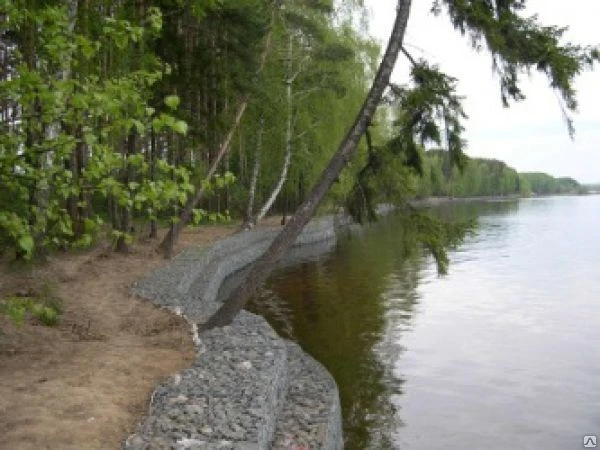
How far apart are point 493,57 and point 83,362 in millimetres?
7948

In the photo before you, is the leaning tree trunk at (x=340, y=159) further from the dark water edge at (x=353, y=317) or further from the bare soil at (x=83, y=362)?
the bare soil at (x=83, y=362)

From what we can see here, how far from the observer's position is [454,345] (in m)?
14.5

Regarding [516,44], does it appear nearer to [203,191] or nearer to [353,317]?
[353,317]

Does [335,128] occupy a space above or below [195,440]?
above

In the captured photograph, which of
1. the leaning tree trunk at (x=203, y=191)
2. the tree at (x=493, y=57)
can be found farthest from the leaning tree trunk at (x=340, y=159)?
the leaning tree trunk at (x=203, y=191)

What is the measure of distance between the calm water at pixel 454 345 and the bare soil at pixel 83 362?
126 inches

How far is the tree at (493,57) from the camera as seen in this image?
32.1 ft

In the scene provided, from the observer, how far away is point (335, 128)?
36.4m

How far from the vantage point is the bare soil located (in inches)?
256

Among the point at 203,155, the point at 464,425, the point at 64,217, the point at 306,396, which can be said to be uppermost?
the point at 203,155

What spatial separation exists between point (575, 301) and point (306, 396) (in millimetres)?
12899

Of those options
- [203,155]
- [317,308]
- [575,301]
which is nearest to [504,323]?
[575,301]

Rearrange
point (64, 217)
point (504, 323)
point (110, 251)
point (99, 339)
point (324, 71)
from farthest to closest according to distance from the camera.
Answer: point (324, 71)
point (110, 251)
point (504, 323)
point (99, 339)
point (64, 217)

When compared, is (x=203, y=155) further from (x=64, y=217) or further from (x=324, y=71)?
(x=64, y=217)
